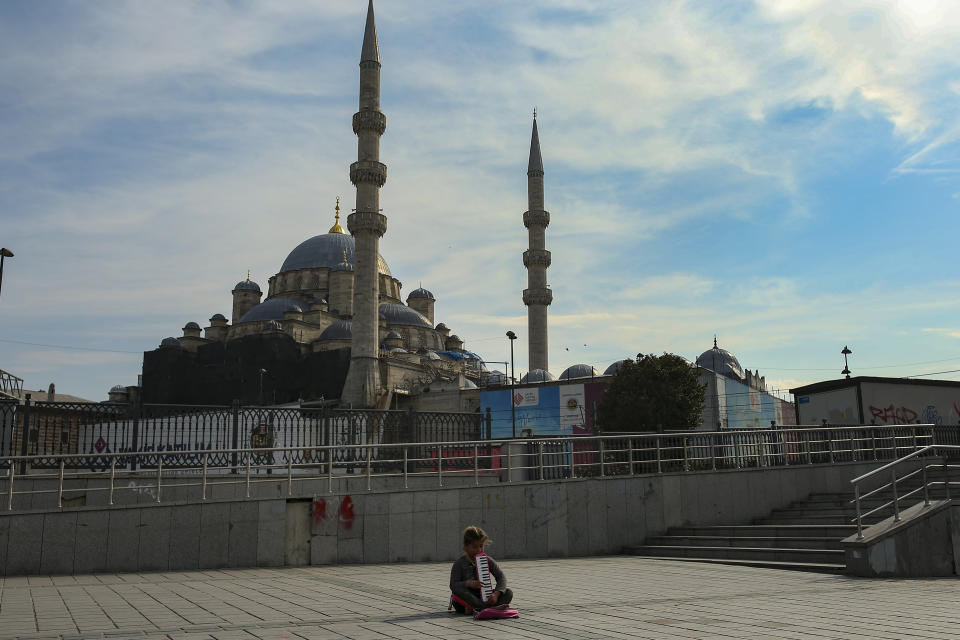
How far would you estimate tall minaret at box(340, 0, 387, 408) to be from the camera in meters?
42.9

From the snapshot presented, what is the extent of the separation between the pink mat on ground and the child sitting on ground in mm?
63

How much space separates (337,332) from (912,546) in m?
54.6

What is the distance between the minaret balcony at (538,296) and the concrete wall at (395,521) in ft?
126

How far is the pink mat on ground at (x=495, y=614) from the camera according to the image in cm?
617

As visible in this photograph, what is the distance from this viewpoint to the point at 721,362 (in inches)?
2457

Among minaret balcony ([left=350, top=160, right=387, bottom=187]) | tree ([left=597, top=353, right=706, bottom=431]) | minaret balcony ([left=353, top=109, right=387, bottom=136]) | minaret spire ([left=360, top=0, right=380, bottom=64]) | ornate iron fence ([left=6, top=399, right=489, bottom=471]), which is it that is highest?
minaret spire ([left=360, top=0, right=380, bottom=64])

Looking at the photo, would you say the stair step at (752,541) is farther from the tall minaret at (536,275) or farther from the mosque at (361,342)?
the tall minaret at (536,275)

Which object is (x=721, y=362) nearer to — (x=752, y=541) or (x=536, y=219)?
(x=536, y=219)

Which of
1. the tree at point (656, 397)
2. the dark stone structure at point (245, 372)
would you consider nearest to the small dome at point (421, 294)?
the dark stone structure at point (245, 372)

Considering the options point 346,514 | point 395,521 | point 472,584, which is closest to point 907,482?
point 395,521

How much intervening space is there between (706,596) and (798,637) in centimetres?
231

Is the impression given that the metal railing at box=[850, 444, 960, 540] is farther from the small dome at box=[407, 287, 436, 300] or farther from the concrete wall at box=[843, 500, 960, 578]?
the small dome at box=[407, 287, 436, 300]

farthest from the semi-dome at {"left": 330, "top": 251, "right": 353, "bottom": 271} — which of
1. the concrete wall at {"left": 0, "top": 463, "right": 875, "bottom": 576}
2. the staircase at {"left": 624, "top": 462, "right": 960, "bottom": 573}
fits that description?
the staircase at {"left": 624, "top": 462, "right": 960, "bottom": 573}

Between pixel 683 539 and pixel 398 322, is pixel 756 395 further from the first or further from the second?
pixel 683 539
